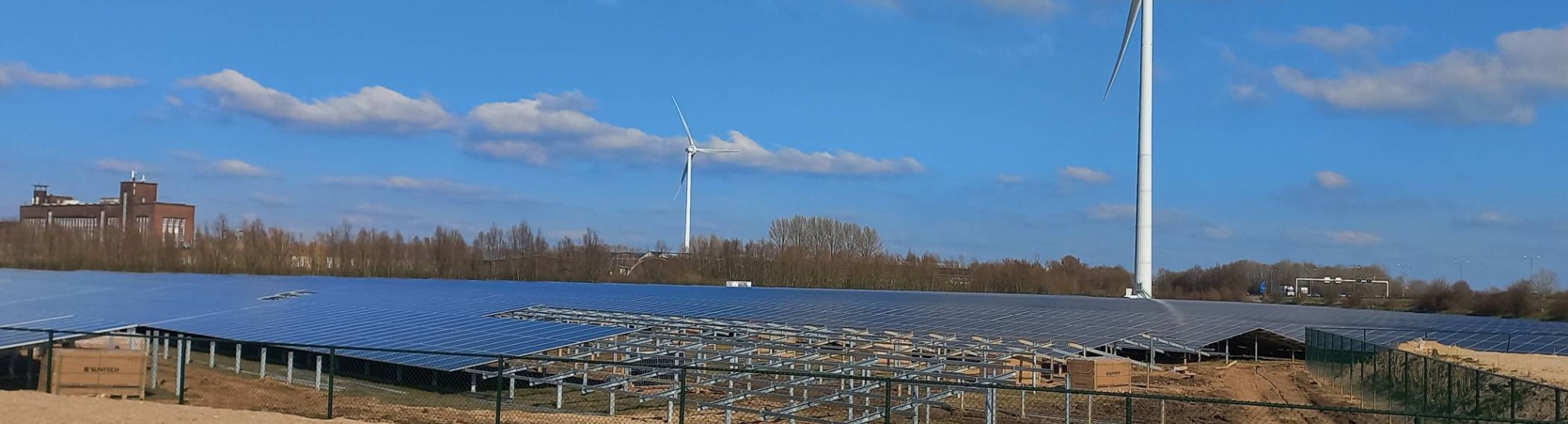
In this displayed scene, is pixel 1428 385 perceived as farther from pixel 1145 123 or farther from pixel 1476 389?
pixel 1145 123

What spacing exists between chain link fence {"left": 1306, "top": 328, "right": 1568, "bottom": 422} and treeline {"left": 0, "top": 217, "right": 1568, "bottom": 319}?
6894 cm

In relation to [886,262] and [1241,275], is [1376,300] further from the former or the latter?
[886,262]

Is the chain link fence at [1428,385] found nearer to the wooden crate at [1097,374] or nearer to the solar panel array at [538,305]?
the wooden crate at [1097,374]

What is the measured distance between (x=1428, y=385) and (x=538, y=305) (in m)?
36.8

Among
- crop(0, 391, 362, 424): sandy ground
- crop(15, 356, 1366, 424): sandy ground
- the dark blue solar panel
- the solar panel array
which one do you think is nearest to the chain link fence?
crop(15, 356, 1366, 424): sandy ground

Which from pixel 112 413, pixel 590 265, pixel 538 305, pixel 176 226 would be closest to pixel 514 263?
pixel 590 265

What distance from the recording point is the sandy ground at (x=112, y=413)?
20219 mm

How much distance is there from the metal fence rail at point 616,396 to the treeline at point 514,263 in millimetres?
76067

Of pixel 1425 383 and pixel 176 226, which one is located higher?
pixel 176 226

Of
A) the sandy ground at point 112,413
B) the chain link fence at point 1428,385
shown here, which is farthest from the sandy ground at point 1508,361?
the sandy ground at point 112,413

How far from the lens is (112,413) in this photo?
21.3 meters

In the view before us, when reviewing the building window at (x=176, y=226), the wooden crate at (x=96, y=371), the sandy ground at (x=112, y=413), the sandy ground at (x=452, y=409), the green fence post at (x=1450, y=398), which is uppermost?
the building window at (x=176, y=226)

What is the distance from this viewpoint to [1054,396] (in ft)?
104

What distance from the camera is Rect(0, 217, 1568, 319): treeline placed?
111 metres
